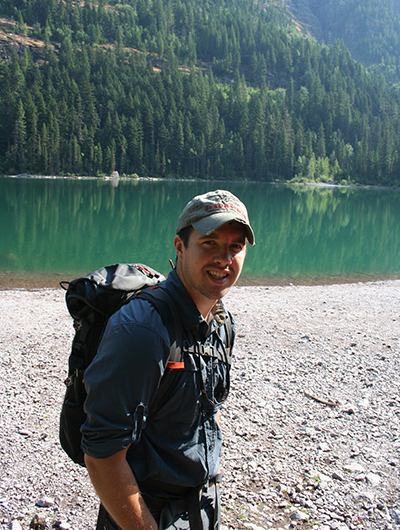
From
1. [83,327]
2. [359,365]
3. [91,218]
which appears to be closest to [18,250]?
[91,218]

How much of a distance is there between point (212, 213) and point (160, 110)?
134 metres

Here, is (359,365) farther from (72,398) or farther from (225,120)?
(225,120)

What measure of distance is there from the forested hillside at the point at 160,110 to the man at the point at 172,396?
335 ft

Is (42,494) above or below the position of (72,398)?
below

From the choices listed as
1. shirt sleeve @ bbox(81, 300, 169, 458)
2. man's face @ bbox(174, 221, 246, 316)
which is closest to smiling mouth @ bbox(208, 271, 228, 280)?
man's face @ bbox(174, 221, 246, 316)

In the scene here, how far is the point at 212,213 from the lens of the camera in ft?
7.11

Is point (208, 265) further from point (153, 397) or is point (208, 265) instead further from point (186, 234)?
point (153, 397)

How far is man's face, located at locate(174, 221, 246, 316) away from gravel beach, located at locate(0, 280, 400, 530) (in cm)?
282

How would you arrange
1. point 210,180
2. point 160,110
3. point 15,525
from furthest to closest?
1. point 160,110
2. point 210,180
3. point 15,525

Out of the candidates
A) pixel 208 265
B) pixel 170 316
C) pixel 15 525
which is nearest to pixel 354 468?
pixel 15 525

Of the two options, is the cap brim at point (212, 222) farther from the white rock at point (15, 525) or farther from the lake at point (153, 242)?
the lake at point (153, 242)

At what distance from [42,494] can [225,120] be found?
149 metres

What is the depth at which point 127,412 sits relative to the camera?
1.82 metres

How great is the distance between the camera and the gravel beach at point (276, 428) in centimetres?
421
